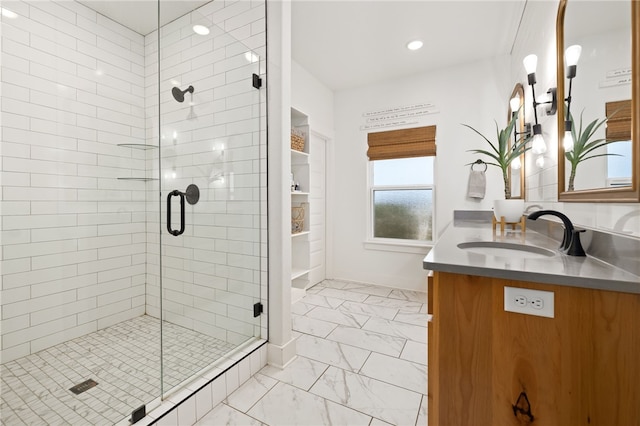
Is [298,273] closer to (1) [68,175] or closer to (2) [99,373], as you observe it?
(2) [99,373]

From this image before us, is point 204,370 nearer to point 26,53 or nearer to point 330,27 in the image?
point 26,53

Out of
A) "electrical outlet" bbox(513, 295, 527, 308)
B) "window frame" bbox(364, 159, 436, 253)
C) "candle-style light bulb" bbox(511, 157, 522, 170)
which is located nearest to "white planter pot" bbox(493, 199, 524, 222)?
"candle-style light bulb" bbox(511, 157, 522, 170)

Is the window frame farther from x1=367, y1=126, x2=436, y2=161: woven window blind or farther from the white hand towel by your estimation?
the white hand towel

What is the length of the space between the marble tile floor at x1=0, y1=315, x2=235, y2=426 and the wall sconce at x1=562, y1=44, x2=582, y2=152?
2.17m

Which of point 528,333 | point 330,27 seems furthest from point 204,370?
point 330,27

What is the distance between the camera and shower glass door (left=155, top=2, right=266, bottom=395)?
5.86 feet

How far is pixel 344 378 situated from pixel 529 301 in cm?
128

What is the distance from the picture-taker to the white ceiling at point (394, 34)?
7.23 ft

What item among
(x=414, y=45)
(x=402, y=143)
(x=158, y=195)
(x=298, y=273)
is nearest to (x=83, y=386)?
(x=158, y=195)

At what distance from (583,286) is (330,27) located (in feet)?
8.75

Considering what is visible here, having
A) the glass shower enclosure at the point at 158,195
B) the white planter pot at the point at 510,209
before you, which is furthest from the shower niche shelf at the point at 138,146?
the white planter pot at the point at 510,209

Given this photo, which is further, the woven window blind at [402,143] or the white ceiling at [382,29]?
the woven window blind at [402,143]

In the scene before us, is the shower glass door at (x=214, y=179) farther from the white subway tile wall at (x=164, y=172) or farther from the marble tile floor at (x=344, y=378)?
the marble tile floor at (x=344, y=378)

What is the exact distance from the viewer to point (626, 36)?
0.84 meters
